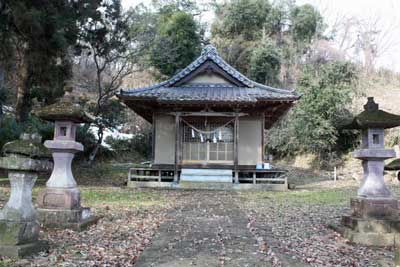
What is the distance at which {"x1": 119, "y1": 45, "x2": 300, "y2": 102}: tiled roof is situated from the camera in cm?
1447

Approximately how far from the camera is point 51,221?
6.21 m

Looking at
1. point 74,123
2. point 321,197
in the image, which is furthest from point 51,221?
point 321,197

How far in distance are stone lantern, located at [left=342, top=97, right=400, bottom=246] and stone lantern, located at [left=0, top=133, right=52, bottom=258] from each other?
4.67 m

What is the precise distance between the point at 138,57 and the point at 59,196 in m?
15.8

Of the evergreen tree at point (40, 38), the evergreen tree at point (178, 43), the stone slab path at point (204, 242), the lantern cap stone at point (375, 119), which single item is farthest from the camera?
the evergreen tree at point (178, 43)

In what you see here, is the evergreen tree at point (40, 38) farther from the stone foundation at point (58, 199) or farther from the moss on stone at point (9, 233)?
the moss on stone at point (9, 233)

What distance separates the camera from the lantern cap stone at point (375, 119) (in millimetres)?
5949

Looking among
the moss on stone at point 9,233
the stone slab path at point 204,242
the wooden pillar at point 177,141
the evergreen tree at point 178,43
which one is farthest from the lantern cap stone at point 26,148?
the evergreen tree at point 178,43

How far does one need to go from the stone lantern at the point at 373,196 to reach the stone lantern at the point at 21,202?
467 centimetres

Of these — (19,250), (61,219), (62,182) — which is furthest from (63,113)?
(19,250)

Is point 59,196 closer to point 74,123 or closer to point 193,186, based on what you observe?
point 74,123

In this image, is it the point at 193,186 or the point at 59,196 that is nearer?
the point at 59,196

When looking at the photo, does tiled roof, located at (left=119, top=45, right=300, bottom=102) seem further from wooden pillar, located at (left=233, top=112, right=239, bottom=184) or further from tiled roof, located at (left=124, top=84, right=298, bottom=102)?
wooden pillar, located at (left=233, top=112, right=239, bottom=184)

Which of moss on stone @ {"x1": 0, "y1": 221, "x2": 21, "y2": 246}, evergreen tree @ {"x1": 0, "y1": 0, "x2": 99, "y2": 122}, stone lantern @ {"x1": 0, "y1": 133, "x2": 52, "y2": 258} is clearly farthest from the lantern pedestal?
evergreen tree @ {"x1": 0, "y1": 0, "x2": 99, "y2": 122}
